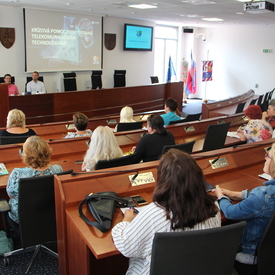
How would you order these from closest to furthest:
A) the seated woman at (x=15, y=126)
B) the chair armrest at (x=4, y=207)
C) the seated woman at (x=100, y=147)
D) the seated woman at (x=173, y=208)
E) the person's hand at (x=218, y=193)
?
the seated woman at (x=173, y=208), the person's hand at (x=218, y=193), the chair armrest at (x=4, y=207), the seated woman at (x=100, y=147), the seated woman at (x=15, y=126)

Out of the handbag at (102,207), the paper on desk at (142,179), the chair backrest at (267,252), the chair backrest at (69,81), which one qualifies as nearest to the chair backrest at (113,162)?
the paper on desk at (142,179)

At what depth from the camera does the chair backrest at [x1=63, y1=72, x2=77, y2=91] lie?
9612 millimetres

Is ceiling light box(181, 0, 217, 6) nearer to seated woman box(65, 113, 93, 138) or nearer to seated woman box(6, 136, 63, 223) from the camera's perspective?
seated woman box(65, 113, 93, 138)

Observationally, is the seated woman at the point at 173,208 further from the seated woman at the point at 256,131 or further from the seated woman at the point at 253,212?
the seated woman at the point at 256,131

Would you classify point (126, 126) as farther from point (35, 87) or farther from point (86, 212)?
point (35, 87)

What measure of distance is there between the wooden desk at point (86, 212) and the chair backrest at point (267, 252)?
0.70 m

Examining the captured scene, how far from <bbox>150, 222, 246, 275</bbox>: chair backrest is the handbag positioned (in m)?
0.51

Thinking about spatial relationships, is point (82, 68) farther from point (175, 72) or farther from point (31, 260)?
point (31, 260)

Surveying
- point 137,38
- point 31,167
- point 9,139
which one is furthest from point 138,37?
point 31,167

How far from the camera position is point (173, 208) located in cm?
149

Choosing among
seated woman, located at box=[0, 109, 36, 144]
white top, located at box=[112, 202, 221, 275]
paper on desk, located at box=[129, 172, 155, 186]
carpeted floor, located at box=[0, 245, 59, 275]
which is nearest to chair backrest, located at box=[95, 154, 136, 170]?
paper on desk, located at box=[129, 172, 155, 186]

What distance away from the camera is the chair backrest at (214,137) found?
4160 millimetres

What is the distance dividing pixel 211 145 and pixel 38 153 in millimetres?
2382

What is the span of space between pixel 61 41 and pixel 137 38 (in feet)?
10.4
